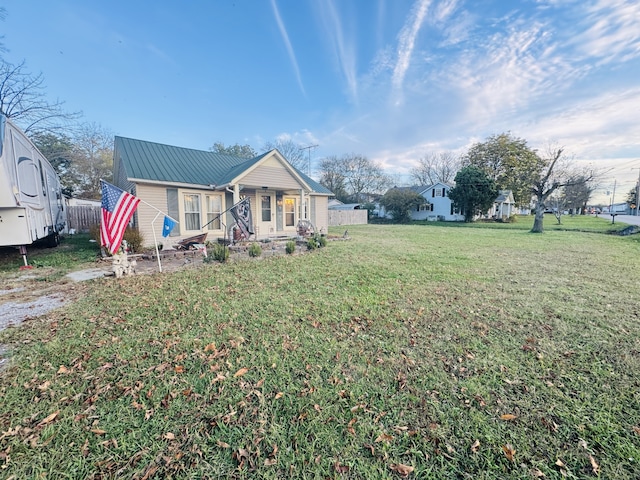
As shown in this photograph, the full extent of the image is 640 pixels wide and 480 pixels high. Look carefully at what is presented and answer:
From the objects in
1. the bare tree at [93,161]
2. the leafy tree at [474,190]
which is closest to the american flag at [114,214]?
the bare tree at [93,161]

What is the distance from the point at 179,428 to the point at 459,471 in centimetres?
217

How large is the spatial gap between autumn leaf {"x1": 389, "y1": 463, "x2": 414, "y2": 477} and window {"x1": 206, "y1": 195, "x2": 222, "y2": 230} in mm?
12482

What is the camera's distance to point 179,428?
2139mm

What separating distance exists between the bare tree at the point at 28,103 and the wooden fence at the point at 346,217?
22887 millimetres

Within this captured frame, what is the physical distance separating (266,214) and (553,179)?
28854 millimetres

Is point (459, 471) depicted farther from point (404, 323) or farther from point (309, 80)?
point (309, 80)

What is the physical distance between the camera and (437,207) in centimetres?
3697

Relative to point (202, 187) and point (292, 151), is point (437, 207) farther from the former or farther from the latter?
point (202, 187)

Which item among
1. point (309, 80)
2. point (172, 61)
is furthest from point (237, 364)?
point (309, 80)

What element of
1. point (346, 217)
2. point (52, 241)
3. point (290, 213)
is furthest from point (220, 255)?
point (346, 217)

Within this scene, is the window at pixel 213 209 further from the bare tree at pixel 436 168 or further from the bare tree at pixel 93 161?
the bare tree at pixel 436 168

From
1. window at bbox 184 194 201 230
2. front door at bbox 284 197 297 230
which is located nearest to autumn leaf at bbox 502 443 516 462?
window at bbox 184 194 201 230

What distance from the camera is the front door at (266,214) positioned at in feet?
47.1

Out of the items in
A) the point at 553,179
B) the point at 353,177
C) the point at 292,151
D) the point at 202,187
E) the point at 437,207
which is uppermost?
the point at 292,151
